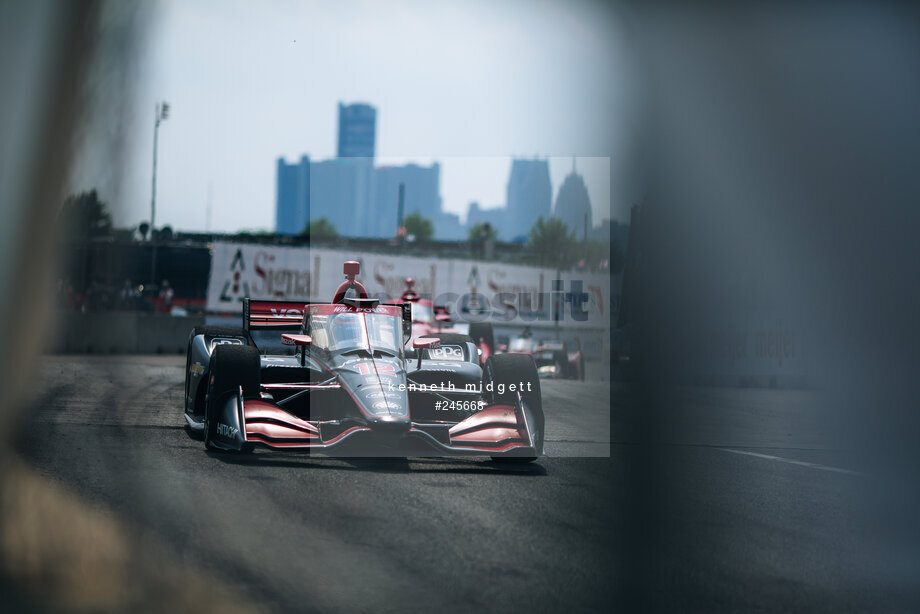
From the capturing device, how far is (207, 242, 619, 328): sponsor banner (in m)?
28.7

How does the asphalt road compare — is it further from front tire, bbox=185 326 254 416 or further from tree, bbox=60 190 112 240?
tree, bbox=60 190 112 240

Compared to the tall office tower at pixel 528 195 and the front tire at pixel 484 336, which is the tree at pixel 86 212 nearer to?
the front tire at pixel 484 336

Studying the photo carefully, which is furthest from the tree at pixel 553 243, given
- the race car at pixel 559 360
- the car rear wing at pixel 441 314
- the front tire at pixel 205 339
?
the front tire at pixel 205 339

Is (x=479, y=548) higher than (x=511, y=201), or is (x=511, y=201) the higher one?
(x=511, y=201)

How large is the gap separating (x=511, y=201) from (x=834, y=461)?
22.1 metres

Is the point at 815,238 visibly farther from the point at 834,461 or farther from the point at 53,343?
the point at 53,343

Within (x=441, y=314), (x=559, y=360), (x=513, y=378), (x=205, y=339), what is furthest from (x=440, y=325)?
(x=513, y=378)

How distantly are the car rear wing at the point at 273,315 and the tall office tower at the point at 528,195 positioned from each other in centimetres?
1085

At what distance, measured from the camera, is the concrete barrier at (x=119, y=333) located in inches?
978

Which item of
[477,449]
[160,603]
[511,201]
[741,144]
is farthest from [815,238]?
[511,201]

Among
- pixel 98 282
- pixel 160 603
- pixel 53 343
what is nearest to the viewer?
pixel 160 603

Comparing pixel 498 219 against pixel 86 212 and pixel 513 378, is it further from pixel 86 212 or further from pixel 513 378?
pixel 513 378

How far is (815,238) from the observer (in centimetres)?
1364

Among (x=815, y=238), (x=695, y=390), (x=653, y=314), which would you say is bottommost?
(x=695, y=390)
